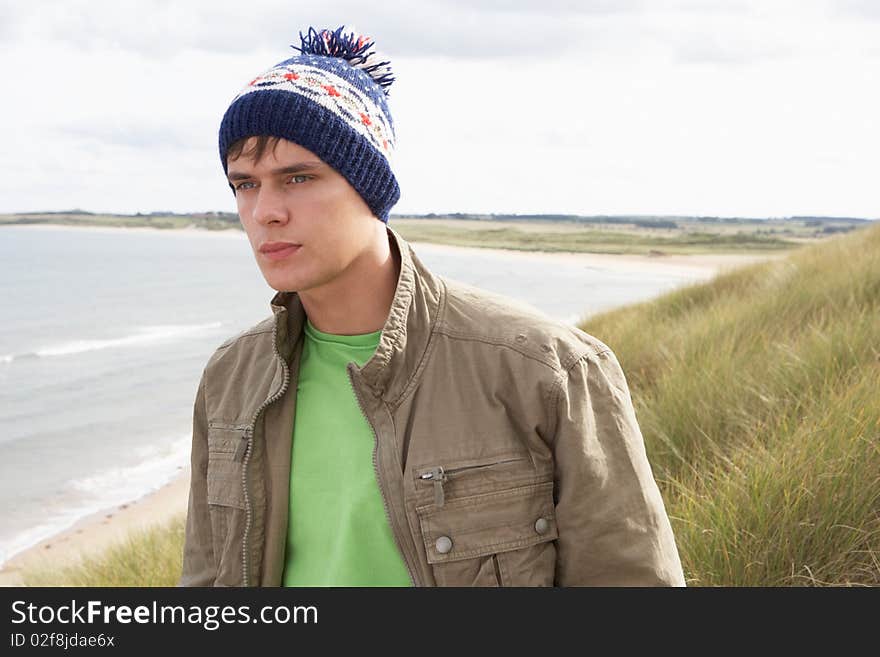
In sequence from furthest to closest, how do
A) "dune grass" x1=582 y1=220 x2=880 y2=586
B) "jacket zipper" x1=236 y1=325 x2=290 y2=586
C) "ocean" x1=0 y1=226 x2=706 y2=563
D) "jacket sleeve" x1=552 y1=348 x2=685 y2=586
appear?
"ocean" x1=0 y1=226 x2=706 y2=563
"dune grass" x1=582 y1=220 x2=880 y2=586
"jacket zipper" x1=236 y1=325 x2=290 y2=586
"jacket sleeve" x1=552 y1=348 x2=685 y2=586

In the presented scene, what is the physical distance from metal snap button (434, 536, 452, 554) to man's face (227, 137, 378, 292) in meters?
0.71

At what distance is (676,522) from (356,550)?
1.90 meters

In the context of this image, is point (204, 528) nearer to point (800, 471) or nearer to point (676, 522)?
point (676, 522)

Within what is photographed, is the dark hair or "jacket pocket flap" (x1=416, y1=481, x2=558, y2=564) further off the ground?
the dark hair

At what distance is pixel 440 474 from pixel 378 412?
0.73 ft

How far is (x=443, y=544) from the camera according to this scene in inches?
85.1

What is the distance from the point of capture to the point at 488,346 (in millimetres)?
2240

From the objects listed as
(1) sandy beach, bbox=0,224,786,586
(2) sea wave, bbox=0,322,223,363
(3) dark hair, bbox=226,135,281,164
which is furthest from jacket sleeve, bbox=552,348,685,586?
(2) sea wave, bbox=0,322,223,363

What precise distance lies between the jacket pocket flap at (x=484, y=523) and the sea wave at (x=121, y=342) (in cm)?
2467

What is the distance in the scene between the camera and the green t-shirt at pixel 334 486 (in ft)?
7.25

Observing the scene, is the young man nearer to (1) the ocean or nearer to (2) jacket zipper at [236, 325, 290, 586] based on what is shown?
(2) jacket zipper at [236, 325, 290, 586]

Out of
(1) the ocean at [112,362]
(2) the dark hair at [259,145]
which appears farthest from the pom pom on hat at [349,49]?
(1) the ocean at [112,362]

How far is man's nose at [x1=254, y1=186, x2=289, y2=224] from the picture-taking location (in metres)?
2.28

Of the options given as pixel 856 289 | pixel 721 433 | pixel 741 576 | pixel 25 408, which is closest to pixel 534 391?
pixel 741 576
